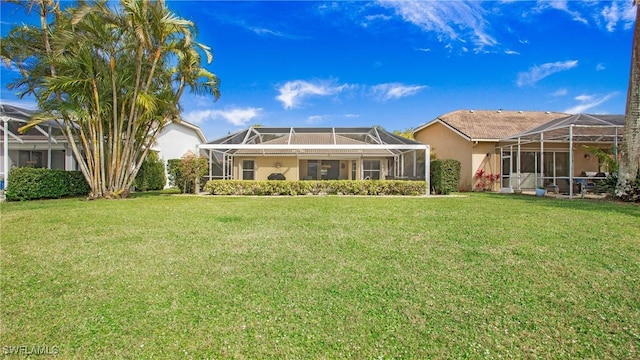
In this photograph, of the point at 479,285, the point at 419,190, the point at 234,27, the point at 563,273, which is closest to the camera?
the point at 479,285

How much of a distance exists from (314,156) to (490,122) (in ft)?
42.8

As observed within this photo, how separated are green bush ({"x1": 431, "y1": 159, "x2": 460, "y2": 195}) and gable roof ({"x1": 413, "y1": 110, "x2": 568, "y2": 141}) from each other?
16.7 ft

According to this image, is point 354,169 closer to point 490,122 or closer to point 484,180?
point 484,180

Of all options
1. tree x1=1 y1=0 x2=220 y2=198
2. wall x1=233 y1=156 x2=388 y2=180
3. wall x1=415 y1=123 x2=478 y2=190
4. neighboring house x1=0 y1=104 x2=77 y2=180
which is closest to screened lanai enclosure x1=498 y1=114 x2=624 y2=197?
wall x1=415 y1=123 x2=478 y2=190

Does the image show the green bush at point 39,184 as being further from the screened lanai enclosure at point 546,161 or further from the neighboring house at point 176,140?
the screened lanai enclosure at point 546,161

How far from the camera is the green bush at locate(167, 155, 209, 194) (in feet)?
54.5

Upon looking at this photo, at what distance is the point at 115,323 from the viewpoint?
342cm

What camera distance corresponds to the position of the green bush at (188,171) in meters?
16.6

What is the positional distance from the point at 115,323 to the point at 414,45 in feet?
65.5

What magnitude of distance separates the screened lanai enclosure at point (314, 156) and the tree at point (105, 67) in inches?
155

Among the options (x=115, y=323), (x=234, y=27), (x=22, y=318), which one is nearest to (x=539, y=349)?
(x=115, y=323)

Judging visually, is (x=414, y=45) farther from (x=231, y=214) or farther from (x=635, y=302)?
(x=635, y=302)

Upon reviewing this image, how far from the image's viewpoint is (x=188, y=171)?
16.7 metres

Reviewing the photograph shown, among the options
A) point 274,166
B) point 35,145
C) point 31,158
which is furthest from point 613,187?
point 31,158
